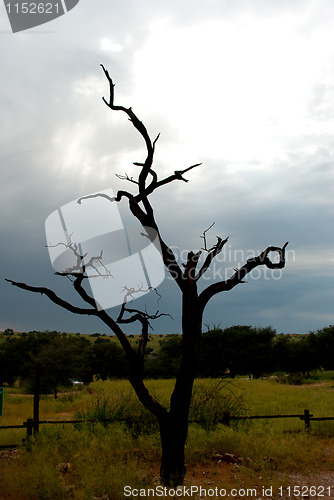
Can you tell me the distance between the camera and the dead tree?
824 centimetres

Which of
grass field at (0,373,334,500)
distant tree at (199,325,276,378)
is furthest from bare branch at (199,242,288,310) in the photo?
distant tree at (199,325,276,378)

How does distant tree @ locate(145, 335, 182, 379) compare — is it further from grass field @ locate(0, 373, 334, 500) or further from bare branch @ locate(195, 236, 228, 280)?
bare branch @ locate(195, 236, 228, 280)

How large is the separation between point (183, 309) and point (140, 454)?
15.7ft

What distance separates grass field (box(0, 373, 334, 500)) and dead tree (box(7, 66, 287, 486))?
94 centimetres

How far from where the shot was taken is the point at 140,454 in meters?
10.4

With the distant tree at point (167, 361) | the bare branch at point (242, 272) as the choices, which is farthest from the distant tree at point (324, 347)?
the bare branch at point (242, 272)

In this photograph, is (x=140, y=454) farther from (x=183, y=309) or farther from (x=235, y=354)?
(x=235, y=354)

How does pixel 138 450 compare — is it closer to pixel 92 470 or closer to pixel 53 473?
pixel 92 470

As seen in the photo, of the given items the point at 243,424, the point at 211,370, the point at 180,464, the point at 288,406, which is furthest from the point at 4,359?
the point at 180,464

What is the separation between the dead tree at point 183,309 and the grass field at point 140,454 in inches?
37.0

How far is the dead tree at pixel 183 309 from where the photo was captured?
27.0 feet

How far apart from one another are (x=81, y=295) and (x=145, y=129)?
4231 millimetres

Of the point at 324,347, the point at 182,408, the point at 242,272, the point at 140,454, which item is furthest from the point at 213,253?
the point at 324,347

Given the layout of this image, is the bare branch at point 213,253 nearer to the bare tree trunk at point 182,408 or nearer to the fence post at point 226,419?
the bare tree trunk at point 182,408
